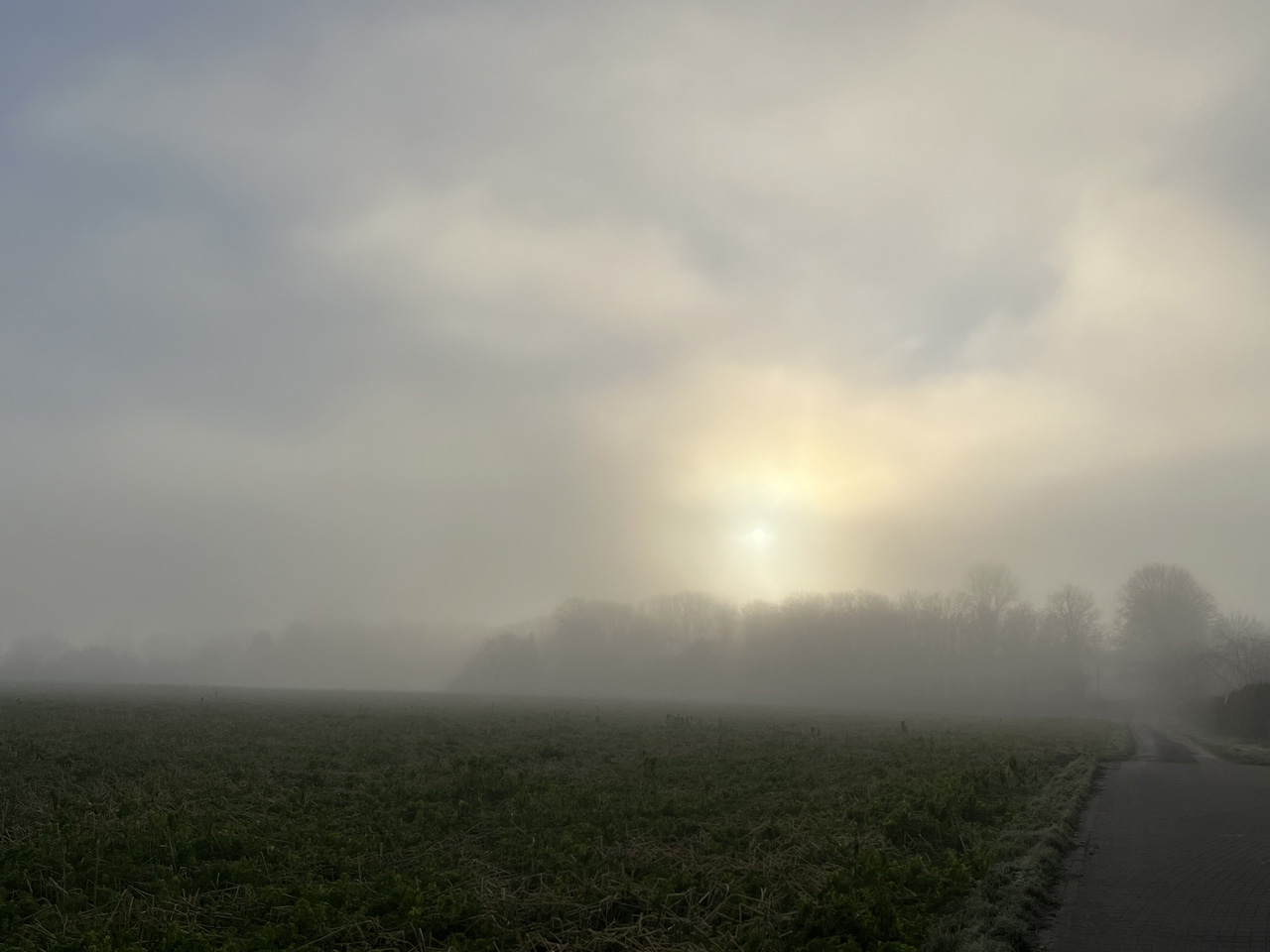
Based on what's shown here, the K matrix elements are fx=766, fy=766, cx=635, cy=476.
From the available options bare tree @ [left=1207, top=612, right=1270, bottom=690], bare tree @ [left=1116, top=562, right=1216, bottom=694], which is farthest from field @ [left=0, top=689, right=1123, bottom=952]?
bare tree @ [left=1116, top=562, right=1216, bottom=694]

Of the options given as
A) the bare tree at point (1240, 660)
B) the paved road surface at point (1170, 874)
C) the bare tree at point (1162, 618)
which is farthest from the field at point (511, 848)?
the bare tree at point (1162, 618)

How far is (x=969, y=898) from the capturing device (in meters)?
10.7

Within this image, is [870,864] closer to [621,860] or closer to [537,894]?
[621,860]

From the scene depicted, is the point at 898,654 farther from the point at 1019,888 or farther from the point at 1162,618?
the point at 1019,888

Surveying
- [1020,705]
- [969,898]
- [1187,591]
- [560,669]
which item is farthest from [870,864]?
[560,669]

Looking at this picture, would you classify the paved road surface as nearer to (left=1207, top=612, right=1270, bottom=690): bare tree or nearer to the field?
the field

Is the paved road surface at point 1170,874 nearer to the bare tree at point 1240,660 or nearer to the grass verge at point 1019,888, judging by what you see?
the grass verge at point 1019,888

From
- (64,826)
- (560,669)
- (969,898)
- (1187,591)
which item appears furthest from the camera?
(560,669)

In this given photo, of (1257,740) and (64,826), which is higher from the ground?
(64,826)

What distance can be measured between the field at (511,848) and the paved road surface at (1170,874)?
0.73m

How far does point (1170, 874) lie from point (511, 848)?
35.5 feet

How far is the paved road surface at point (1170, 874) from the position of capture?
30.1ft

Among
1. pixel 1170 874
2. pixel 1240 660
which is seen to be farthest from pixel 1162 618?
pixel 1170 874

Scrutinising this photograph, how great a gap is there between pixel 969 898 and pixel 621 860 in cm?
531
